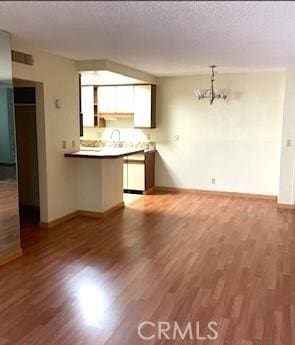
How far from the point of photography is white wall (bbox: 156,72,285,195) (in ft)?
21.8

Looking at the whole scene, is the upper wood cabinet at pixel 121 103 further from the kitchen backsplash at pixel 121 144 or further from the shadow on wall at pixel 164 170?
the shadow on wall at pixel 164 170

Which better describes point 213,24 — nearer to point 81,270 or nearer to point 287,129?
point 81,270

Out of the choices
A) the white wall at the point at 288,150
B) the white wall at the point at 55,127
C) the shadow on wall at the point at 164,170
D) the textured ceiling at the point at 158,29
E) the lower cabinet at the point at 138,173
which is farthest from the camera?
the shadow on wall at the point at 164,170

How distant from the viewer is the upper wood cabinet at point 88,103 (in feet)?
24.3

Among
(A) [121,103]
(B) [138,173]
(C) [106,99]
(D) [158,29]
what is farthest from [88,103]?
(D) [158,29]

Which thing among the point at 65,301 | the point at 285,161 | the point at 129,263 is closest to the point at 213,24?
the point at 129,263

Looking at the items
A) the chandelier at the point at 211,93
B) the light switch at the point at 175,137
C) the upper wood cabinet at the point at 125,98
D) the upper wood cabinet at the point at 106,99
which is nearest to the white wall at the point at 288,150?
the chandelier at the point at 211,93

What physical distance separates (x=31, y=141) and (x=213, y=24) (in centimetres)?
367

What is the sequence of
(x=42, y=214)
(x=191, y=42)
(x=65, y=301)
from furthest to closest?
(x=42, y=214) → (x=191, y=42) → (x=65, y=301)

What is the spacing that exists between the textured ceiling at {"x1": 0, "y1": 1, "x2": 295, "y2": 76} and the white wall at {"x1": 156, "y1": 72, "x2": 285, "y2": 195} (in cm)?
156

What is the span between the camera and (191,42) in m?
3.95

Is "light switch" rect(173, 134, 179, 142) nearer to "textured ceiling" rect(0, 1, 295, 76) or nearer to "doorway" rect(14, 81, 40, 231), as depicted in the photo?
"textured ceiling" rect(0, 1, 295, 76)

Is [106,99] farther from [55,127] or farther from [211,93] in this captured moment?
[55,127]

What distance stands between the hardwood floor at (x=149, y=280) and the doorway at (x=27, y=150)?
3.13 ft
